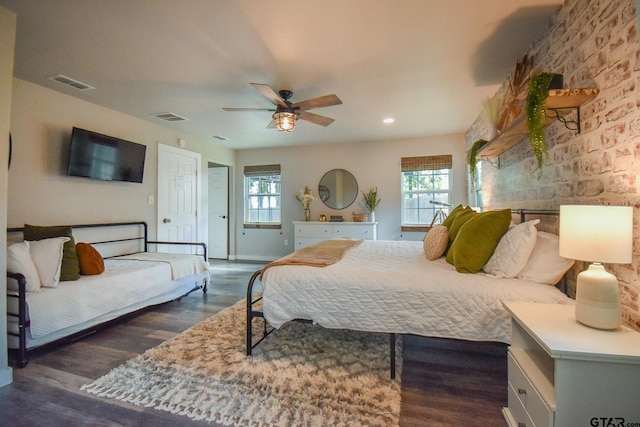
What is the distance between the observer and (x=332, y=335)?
251 centimetres

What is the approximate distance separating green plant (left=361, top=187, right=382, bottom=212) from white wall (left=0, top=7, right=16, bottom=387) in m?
4.72

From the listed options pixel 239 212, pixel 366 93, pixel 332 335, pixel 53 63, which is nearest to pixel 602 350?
pixel 332 335

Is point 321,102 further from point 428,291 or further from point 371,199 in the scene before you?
point 371,199

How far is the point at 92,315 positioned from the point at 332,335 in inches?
82.9

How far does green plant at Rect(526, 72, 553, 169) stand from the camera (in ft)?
5.62

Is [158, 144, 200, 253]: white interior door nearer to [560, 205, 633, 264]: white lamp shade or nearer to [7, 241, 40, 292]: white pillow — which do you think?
[7, 241, 40, 292]: white pillow

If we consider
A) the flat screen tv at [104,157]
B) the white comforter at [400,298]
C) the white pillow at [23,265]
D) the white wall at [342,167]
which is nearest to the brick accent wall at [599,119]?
the white comforter at [400,298]

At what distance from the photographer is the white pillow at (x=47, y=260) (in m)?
2.38

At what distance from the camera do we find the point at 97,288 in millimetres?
2605

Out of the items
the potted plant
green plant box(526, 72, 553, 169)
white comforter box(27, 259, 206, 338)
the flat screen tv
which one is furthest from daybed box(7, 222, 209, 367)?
green plant box(526, 72, 553, 169)

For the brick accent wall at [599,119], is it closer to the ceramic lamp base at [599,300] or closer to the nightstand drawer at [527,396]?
the ceramic lamp base at [599,300]

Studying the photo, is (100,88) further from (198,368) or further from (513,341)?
(513,341)

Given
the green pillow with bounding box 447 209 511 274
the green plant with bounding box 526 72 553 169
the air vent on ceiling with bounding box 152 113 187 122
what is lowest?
the green pillow with bounding box 447 209 511 274

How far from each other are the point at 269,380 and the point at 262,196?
486 centimetres
